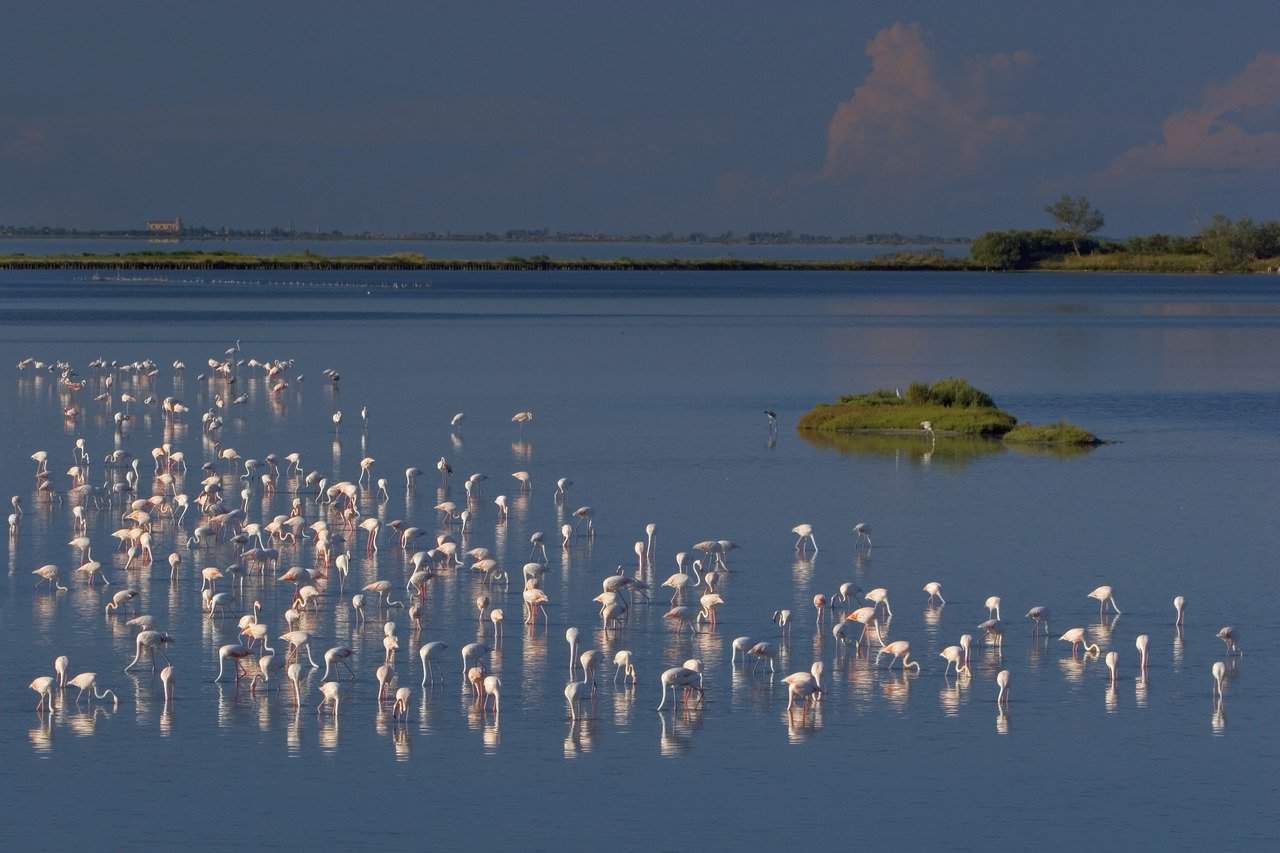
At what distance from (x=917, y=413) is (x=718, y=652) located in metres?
24.2

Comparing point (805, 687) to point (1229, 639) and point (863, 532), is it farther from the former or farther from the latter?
point (863, 532)

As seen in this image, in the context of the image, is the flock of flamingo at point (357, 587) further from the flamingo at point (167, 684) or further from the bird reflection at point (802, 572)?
the bird reflection at point (802, 572)

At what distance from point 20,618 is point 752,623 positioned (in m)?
8.36

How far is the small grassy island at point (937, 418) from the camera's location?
1722 inches

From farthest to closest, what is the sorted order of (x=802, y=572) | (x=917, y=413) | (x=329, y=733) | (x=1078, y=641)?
(x=917, y=413), (x=802, y=572), (x=1078, y=641), (x=329, y=733)

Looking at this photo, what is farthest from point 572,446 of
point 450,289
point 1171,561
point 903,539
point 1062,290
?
point 1062,290

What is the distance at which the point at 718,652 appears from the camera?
22.2 meters

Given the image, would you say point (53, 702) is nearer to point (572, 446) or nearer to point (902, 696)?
point (902, 696)

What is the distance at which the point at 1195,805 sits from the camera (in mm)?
17344

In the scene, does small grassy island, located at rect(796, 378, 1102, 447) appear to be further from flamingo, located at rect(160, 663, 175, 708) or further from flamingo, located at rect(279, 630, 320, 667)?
flamingo, located at rect(160, 663, 175, 708)

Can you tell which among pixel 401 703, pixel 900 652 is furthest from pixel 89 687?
pixel 900 652

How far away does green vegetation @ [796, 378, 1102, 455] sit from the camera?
1719 inches

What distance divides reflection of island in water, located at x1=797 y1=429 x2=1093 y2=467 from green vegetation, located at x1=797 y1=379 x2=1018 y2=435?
1.00 feet

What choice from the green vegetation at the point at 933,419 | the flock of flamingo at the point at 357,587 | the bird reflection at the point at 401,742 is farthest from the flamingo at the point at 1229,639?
the green vegetation at the point at 933,419
